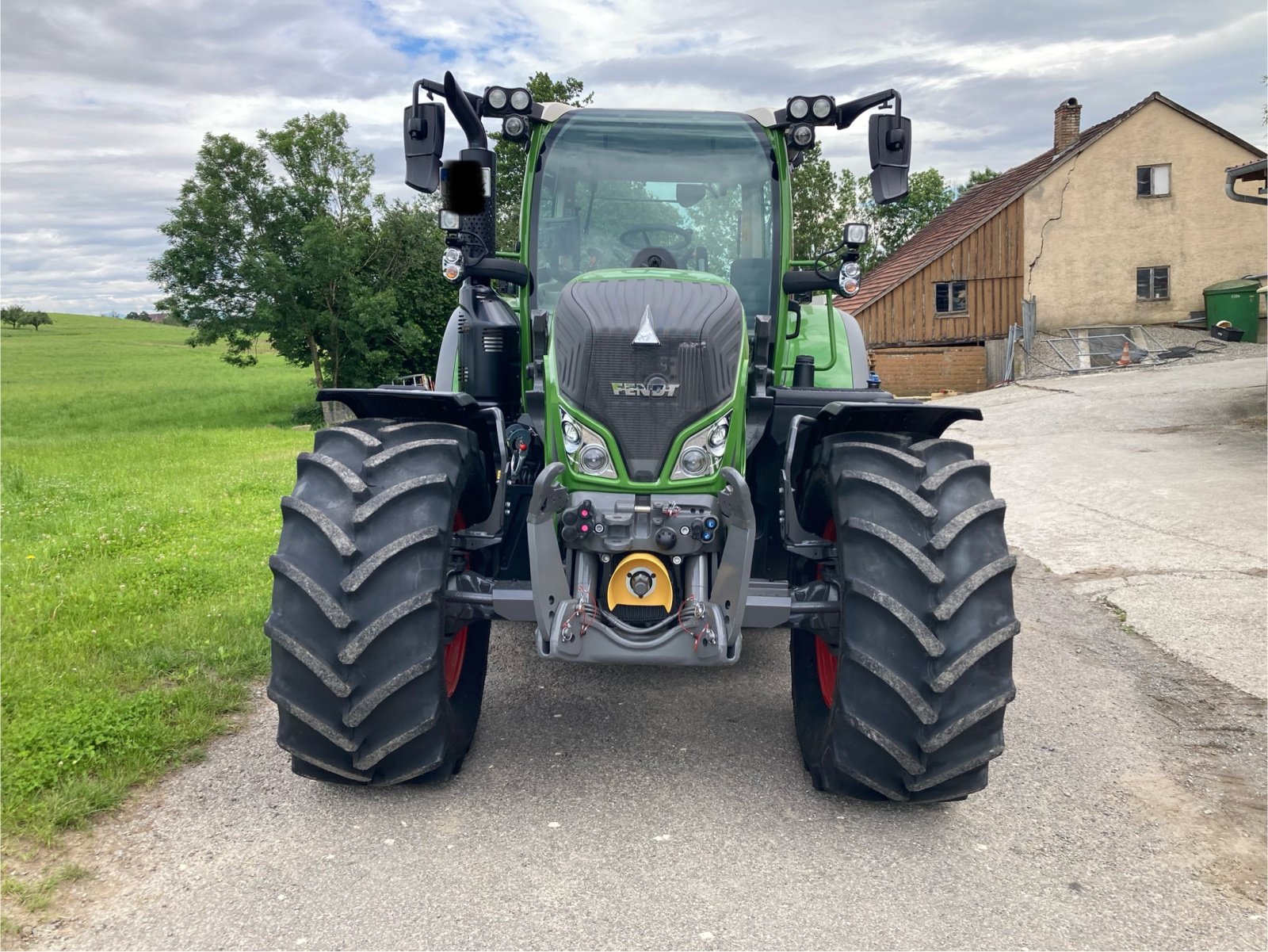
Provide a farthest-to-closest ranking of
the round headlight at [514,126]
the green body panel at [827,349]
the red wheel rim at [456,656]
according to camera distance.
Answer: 1. the green body panel at [827,349]
2. the round headlight at [514,126]
3. the red wheel rim at [456,656]

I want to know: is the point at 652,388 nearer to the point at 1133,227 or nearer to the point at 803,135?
the point at 803,135

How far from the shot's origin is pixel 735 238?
15.4 ft

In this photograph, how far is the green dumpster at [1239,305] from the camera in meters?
27.4

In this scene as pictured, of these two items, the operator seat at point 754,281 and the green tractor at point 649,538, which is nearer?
the green tractor at point 649,538

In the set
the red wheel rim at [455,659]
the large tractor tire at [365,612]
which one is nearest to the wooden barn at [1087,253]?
the red wheel rim at [455,659]

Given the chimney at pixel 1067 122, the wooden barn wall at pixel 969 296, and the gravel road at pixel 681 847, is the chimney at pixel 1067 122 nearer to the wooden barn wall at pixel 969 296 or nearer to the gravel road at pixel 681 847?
the wooden barn wall at pixel 969 296

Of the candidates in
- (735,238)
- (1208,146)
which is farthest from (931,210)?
(735,238)

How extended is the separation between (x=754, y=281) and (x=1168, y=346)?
27979 millimetres

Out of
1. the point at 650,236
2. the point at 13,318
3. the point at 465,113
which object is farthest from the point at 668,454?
the point at 13,318

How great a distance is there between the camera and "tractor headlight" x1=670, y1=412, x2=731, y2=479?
370cm

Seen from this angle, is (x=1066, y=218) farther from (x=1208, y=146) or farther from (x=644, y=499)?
(x=644, y=499)

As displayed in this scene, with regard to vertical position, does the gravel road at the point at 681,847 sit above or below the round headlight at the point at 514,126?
below

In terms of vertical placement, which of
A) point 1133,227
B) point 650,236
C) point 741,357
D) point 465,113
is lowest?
point 741,357

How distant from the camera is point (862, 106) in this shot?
4621 mm
